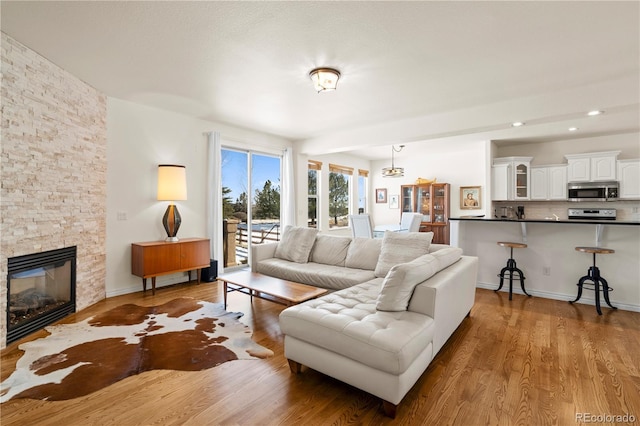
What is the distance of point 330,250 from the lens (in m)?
4.24

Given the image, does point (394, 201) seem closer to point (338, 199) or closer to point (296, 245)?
point (338, 199)

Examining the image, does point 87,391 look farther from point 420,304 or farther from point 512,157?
point 512,157

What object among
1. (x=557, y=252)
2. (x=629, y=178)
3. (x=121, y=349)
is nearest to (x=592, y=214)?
(x=629, y=178)

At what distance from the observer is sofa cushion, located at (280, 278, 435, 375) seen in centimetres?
173

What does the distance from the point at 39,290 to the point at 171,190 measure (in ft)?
6.22

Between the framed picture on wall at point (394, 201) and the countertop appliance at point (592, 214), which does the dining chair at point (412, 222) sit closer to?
the framed picture on wall at point (394, 201)

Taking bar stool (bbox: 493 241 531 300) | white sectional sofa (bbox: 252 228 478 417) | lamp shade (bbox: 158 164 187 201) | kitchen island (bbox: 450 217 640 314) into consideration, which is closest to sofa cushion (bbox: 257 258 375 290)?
white sectional sofa (bbox: 252 228 478 417)

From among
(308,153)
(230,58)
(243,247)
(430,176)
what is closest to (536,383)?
(230,58)

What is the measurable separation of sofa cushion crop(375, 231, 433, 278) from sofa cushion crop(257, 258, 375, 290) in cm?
19

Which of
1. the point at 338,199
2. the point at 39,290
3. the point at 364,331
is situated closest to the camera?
the point at 364,331

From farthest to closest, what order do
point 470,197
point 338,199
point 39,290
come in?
point 338,199 < point 470,197 < point 39,290

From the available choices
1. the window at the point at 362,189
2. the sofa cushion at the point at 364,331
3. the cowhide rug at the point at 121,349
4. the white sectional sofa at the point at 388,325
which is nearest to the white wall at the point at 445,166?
the window at the point at 362,189

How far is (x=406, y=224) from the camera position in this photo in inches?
256

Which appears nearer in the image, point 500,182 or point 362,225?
point 362,225
